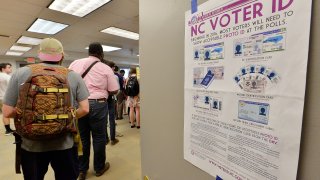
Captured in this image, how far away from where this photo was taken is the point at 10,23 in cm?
418

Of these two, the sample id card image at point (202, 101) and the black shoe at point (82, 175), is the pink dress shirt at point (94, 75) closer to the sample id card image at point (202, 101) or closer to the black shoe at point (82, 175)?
the black shoe at point (82, 175)

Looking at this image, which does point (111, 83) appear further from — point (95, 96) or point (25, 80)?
point (25, 80)

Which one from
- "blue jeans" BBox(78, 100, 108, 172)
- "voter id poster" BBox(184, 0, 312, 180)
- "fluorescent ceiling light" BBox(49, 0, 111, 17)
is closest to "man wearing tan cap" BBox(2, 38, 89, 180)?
"blue jeans" BBox(78, 100, 108, 172)

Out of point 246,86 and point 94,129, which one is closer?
point 246,86

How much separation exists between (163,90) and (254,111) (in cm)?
39

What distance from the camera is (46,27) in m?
4.59

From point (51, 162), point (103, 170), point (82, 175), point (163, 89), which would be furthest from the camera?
point (103, 170)

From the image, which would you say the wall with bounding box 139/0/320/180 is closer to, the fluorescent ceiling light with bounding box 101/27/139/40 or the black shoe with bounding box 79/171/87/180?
the black shoe with bounding box 79/171/87/180

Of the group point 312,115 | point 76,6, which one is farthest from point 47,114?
point 76,6

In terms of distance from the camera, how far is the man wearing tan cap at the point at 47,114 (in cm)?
113

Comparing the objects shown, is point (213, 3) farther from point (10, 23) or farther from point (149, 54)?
point (10, 23)

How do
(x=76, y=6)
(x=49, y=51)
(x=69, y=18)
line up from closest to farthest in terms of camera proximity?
(x=49, y=51)
(x=76, y=6)
(x=69, y=18)

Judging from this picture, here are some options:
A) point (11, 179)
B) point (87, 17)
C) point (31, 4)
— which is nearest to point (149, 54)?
point (11, 179)

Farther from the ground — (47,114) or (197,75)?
(197,75)
